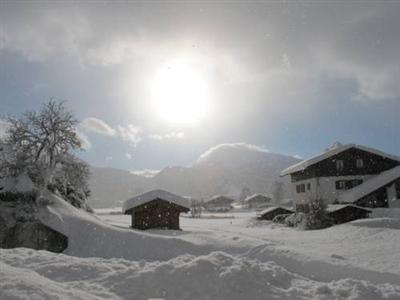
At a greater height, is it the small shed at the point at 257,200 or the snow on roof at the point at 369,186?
the small shed at the point at 257,200

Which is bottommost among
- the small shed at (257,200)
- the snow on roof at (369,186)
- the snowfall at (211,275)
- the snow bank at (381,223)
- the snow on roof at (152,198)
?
the snowfall at (211,275)

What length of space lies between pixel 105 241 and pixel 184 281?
18.2 meters

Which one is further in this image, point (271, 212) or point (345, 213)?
point (271, 212)

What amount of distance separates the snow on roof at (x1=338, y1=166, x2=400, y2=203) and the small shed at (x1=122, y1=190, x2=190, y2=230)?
57.5 feet

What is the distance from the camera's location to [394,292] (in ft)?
32.3

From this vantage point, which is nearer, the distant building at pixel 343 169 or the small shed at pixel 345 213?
the small shed at pixel 345 213

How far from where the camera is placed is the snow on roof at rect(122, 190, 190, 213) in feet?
115

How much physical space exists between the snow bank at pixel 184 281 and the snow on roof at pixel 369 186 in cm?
3222

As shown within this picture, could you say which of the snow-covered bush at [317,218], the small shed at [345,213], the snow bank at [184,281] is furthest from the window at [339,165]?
the snow bank at [184,281]

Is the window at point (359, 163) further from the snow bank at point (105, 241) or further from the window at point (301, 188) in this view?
the snow bank at point (105, 241)

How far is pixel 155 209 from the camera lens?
35.6 metres

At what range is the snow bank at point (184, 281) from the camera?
28.8 feet

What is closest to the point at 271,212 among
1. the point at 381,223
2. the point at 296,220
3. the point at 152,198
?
the point at 296,220

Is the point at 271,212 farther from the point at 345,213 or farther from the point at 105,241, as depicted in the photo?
the point at 105,241
